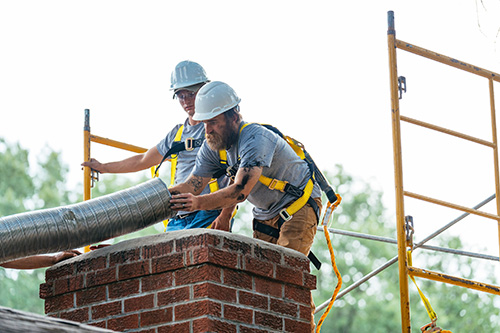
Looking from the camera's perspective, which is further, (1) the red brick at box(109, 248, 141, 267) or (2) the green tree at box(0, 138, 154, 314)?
(2) the green tree at box(0, 138, 154, 314)

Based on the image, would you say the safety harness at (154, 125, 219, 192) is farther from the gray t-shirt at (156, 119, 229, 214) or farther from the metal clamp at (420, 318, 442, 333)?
the metal clamp at (420, 318, 442, 333)

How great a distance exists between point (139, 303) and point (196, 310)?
1.37 feet

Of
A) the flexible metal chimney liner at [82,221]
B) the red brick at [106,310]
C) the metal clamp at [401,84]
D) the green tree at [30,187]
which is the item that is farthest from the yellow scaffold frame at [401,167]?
the green tree at [30,187]

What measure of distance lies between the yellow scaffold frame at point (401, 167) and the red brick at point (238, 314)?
53.9 inches

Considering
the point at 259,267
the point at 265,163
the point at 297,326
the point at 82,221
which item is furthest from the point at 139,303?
the point at 265,163

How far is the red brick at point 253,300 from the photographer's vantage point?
14.8 feet

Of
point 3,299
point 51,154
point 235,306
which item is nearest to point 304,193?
point 235,306

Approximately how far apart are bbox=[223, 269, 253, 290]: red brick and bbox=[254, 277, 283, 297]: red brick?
0.06 meters

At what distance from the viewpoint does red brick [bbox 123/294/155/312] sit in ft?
14.9

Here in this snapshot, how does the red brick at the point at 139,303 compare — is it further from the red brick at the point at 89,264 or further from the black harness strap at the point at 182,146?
the black harness strap at the point at 182,146

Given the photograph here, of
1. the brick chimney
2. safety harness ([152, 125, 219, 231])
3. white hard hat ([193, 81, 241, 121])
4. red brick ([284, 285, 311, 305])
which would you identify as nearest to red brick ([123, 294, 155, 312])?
the brick chimney

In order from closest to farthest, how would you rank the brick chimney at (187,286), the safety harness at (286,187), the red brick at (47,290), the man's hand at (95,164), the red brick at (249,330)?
the brick chimney at (187,286) < the red brick at (249,330) < the red brick at (47,290) < the safety harness at (286,187) < the man's hand at (95,164)

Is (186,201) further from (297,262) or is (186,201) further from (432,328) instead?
(432,328)

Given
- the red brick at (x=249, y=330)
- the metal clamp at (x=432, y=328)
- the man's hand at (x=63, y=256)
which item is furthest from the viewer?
the metal clamp at (x=432, y=328)
